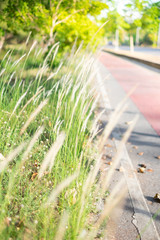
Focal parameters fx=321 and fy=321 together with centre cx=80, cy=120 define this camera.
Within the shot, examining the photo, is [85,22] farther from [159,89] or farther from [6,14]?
[159,89]

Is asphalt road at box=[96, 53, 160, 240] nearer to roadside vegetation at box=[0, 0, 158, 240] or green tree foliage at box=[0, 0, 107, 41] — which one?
roadside vegetation at box=[0, 0, 158, 240]

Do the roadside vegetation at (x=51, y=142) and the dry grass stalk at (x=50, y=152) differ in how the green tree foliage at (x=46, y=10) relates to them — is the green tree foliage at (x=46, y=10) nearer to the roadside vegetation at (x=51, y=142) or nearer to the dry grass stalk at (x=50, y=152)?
the roadside vegetation at (x=51, y=142)

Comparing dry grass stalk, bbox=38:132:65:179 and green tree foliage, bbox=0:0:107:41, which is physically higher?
green tree foliage, bbox=0:0:107:41

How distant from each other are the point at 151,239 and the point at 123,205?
→ 0.65m

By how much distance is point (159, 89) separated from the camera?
11.9 metres

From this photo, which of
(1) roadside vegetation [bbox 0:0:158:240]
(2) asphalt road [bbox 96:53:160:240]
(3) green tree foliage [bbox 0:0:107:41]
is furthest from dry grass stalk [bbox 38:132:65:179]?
(3) green tree foliage [bbox 0:0:107:41]

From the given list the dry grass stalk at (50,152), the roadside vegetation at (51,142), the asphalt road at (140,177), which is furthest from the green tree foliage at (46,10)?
the dry grass stalk at (50,152)

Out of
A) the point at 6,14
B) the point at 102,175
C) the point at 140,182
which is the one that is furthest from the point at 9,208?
the point at 6,14

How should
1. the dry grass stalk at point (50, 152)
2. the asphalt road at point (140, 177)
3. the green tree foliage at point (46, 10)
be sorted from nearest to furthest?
the dry grass stalk at point (50, 152)
the asphalt road at point (140, 177)
the green tree foliage at point (46, 10)

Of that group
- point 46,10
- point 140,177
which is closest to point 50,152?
point 140,177

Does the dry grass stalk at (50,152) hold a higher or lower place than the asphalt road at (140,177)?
higher

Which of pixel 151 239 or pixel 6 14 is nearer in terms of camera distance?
pixel 151 239

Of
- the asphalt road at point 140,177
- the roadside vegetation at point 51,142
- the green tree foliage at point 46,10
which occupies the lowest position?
the asphalt road at point 140,177

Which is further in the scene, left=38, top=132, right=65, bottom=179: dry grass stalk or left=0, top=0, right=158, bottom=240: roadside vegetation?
left=0, top=0, right=158, bottom=240: roadside vegetation
